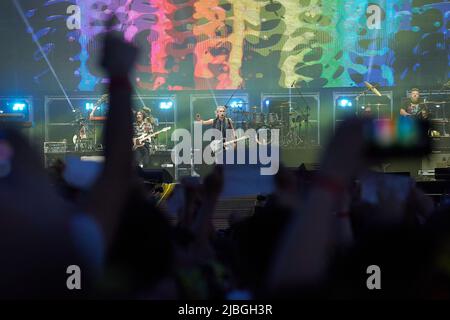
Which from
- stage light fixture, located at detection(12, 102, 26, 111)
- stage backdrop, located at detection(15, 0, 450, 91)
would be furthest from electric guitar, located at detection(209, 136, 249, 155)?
stage light fixture, located at detection(12, 102, 26, 111)

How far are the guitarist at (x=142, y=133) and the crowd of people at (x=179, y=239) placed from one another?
9922 mm

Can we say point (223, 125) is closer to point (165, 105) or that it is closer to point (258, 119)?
point (258, 119)

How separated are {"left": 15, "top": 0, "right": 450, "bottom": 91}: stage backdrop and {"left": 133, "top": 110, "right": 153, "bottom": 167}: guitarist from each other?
1.20 m

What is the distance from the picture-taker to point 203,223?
5.08ft

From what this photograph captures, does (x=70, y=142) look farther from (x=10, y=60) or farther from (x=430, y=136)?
(x=430, y=136)

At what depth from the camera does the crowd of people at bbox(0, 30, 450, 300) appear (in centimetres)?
98

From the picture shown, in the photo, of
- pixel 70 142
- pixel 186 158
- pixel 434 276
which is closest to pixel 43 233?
pixel 434 276

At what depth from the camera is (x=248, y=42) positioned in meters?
13.3

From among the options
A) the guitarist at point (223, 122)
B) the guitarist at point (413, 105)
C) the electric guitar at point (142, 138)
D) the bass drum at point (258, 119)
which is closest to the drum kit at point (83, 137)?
the electric guitar at point (142, 138)

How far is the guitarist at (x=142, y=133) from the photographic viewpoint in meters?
11.4

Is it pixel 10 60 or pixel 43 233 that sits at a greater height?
pixel 10 60

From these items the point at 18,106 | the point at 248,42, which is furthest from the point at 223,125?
the point at 18,106
